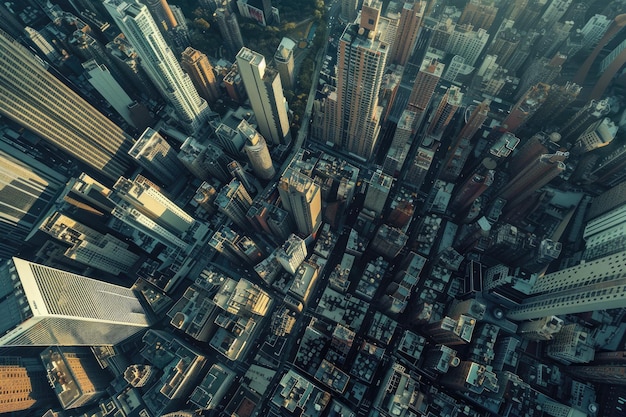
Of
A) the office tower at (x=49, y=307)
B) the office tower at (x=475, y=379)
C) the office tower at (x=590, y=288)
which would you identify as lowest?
the office tower at (x=49, y=307)

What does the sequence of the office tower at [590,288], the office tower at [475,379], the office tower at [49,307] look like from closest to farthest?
the office tower at [49,307] < the office tower at [590,288] < the office tower at [475,379]

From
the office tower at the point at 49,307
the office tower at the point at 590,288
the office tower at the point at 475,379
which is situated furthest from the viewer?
the office tower at the point at 475,379

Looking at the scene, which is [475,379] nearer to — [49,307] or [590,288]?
[590,288]

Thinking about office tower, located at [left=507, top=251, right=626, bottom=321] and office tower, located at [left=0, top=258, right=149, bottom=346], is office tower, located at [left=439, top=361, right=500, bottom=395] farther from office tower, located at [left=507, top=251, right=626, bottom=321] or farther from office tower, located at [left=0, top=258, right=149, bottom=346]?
office tower, located at [left=0, top=258, right=149, bottom=346]

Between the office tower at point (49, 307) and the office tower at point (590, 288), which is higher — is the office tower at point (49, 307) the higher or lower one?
the lower one

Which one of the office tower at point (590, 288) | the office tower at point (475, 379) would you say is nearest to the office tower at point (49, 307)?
the office tower at point (475, 379)

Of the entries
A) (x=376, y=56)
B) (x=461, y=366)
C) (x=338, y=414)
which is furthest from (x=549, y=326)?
(x=376, y=56)

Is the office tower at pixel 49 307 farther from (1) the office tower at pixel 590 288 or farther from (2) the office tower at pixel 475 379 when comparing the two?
(1) the office tower at pixel 590 288

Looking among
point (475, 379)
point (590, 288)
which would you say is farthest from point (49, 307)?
point (590, 288)
